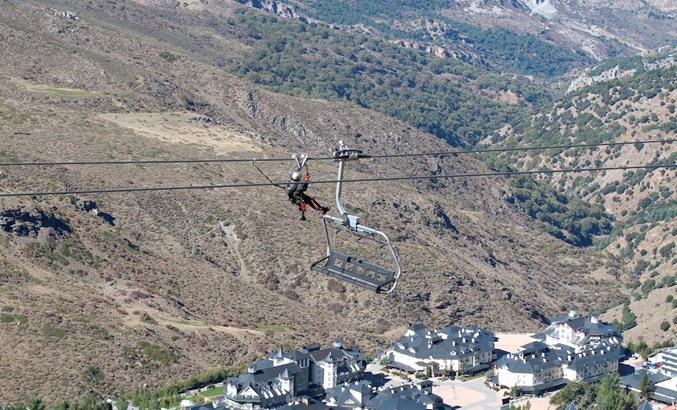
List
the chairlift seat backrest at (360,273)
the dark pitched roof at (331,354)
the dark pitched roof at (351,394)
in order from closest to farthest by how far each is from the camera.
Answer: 1. the chairlift seat backrest at (360,273)
2. the dark pitched roof at (351,394)
3. the dark pitched roof at (331,354)

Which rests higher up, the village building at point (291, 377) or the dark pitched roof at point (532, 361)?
the dark pitched roof at point (532, 361)

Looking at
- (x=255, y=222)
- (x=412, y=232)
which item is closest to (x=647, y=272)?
(x=412, y=232)

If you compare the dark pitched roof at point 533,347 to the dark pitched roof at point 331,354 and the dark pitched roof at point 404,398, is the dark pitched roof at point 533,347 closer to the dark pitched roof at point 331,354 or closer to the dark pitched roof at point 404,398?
the dark pitched roof at point 404,398

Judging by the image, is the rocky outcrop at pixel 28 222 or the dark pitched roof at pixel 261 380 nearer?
the dark pitched roof at pixel 261 380

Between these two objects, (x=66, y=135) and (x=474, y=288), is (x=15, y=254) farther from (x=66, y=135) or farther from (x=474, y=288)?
(x=474, y=288)

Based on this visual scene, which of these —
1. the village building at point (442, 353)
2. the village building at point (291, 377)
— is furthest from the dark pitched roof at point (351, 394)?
the village building at point (442, 353)

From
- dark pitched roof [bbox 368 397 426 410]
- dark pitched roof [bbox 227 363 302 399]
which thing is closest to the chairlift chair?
dark pitched roof [bbox 368 397 426 410]

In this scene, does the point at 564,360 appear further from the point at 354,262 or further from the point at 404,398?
the point at 354,262

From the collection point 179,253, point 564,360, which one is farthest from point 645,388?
point 179,253
